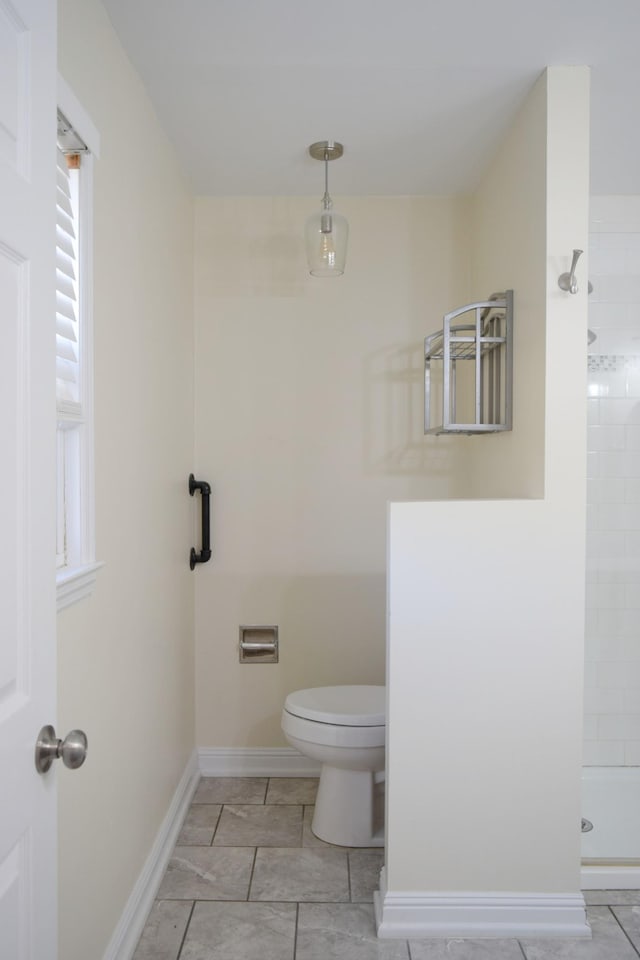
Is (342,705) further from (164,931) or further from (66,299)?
(66,299)

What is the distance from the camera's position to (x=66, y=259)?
1500 millimetres

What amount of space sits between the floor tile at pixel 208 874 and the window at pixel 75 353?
1173mm

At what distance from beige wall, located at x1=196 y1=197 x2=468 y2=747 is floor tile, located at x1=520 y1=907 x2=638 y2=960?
125 cm

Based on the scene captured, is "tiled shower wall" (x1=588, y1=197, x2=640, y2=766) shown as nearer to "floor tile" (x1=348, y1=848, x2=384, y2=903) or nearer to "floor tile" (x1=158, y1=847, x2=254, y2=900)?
"floor tile" (x1=348, y1=848, x2=384, y2=903)

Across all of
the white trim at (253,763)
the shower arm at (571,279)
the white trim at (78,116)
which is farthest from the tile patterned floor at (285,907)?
the white trim at (78,116)

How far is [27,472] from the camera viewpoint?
91 centimetres

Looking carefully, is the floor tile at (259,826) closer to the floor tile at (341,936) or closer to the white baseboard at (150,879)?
the white baseboard at (150,879)

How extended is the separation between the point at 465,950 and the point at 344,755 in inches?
26.0

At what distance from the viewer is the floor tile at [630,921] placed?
6.40 ft

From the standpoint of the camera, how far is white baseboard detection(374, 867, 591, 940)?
6.48 ft

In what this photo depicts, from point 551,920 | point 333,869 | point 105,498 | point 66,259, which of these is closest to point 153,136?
point 66,259

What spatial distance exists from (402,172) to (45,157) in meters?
2.04

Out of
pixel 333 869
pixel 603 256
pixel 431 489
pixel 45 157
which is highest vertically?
pixel 603 256

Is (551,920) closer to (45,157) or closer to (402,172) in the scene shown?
(45,157)
